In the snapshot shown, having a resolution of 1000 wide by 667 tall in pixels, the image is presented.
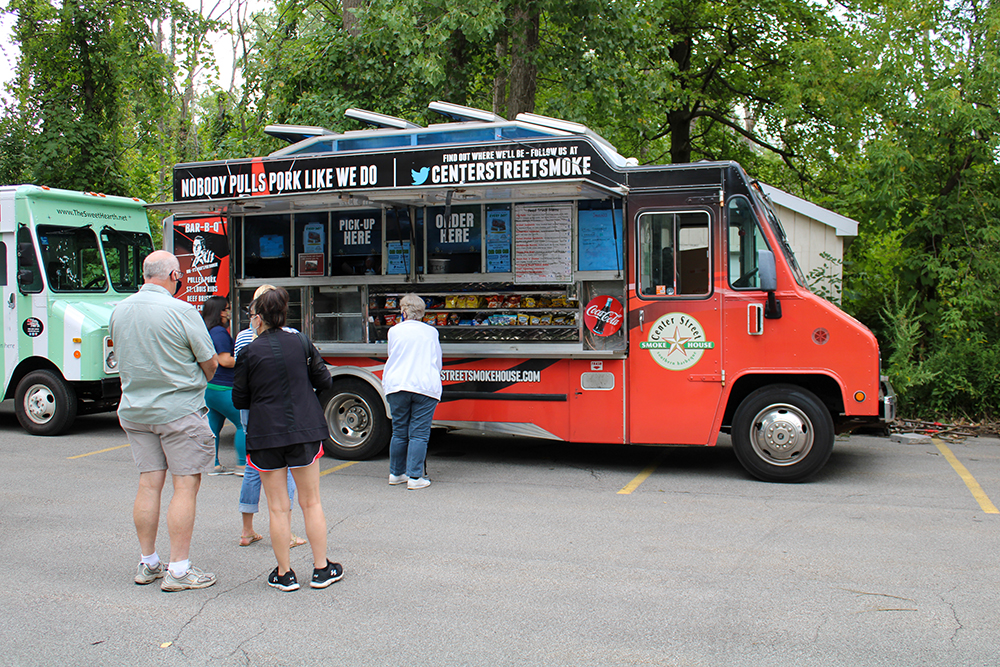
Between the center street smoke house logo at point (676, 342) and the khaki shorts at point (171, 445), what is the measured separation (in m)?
4.21

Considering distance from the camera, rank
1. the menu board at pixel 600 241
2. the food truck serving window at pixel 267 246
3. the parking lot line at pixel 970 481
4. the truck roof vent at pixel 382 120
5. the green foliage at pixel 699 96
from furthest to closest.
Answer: the green foliage at pixel 699 96 → the truck roof vent at pixel 382 120 → the food truck serving window at pixel 267 246 → the menu board at pixel 600 241 → the parking lot line at pixel 970 481

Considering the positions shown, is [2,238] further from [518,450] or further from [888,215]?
[888,215]

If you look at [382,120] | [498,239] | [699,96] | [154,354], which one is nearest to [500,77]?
[699,96]

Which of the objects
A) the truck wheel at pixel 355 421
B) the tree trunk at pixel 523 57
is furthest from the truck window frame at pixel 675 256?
the tree trunk at pixel 523 57

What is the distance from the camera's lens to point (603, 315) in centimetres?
791

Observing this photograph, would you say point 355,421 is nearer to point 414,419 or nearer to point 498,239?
point 414,419

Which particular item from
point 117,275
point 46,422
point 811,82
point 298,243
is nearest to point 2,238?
point 117,275

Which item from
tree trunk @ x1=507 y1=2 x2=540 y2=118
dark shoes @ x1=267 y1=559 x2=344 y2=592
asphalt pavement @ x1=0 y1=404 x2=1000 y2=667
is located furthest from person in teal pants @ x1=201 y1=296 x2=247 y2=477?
tree trunk @ x1=507 y1=2 x2=540 y2=118

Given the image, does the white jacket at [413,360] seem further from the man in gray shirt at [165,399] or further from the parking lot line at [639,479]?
the man in gray shirt at [165,399]

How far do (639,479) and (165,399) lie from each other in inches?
176

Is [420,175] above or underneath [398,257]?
above

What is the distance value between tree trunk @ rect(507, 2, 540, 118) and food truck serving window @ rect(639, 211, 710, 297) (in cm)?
644

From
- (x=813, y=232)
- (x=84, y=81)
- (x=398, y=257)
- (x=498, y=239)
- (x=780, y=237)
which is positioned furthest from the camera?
(x=84, y=81)

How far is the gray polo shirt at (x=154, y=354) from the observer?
468cm
